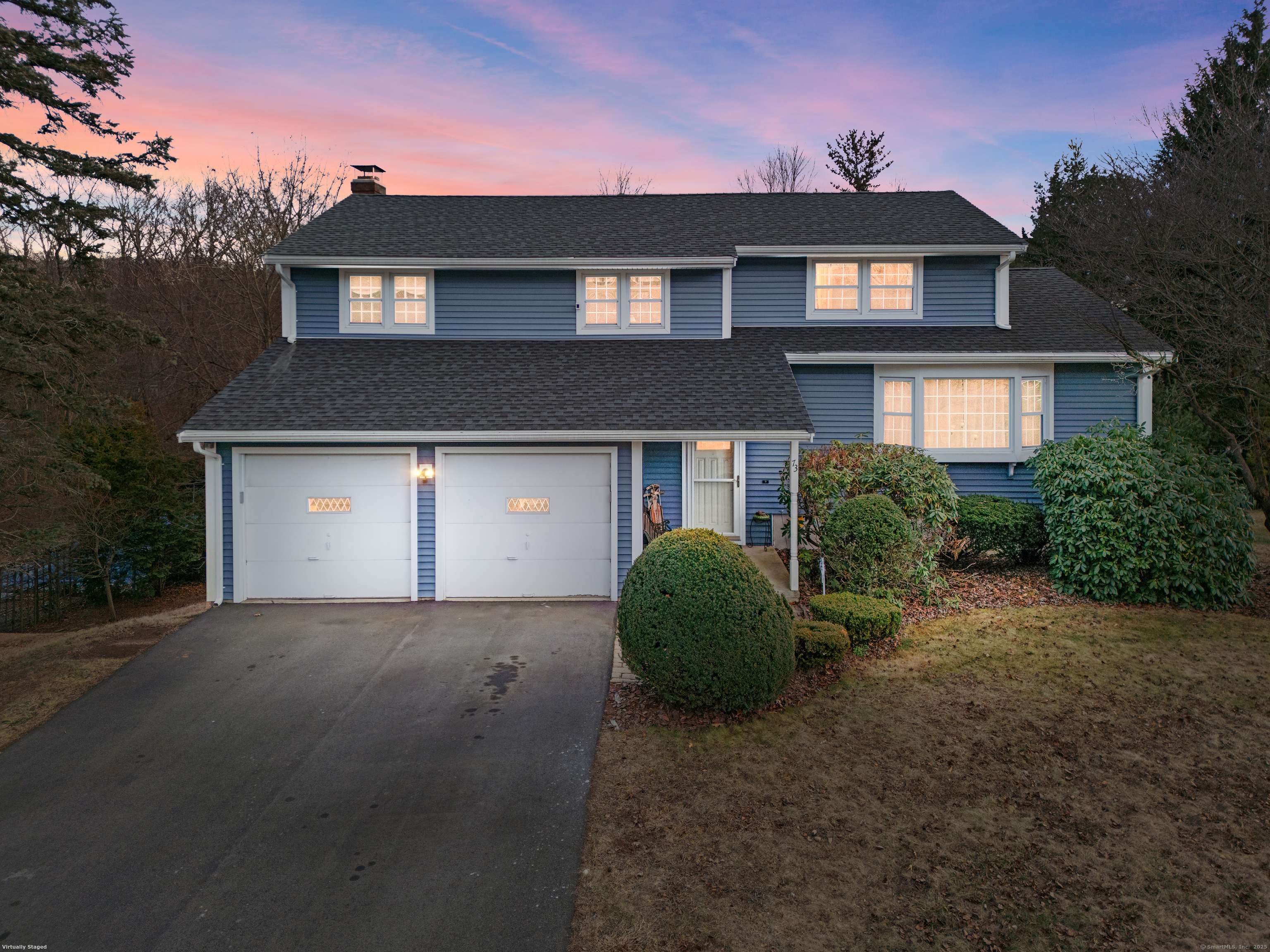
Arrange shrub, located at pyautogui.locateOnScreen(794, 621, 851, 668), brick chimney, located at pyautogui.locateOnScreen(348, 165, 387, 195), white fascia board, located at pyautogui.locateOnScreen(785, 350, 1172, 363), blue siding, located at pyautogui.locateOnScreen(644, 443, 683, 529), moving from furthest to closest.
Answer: brick chimney, located at pyautogui.locateOnScreen(348, 165, 387, 195)
white fascia board, located at pyautogui.locateOnScreen(785, 350, 1172, 363)
blue siding, located at pyautogui.locateOnScreen(644, 443, 683, 529)
shrub, located at pyautogui.locateOnScreen(794, 621, 851, 668)

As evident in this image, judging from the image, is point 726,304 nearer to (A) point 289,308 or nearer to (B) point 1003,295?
(B) point 1003,295

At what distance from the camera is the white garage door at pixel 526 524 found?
1049 centimetres

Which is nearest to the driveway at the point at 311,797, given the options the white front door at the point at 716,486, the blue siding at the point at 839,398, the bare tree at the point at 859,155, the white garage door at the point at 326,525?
the white garage door at the point at 326,525

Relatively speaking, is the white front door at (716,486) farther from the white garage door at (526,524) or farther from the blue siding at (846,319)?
the blue siding at (846,319)

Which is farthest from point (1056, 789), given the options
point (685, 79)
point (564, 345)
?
point (685, 79)

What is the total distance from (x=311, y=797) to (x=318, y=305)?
1030 centimetres

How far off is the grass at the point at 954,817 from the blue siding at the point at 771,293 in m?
8.14

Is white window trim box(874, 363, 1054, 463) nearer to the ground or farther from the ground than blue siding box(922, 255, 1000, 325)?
nearer to the ground

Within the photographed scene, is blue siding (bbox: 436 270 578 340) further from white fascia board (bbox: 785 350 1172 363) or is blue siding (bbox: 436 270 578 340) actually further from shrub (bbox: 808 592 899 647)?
shrub (bbox: 808 592 899 647)

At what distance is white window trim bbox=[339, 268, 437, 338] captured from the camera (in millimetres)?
12844

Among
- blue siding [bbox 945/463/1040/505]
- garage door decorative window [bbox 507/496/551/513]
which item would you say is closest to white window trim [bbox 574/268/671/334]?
garage door decorative window [bbox 507/496/551/513]

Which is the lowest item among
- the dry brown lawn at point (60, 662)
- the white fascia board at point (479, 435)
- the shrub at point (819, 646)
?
the dry brown lawn at point (60, 662)

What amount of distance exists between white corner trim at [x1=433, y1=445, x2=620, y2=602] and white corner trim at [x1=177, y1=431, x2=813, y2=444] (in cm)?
38

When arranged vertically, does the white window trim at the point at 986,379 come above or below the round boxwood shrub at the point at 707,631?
above
